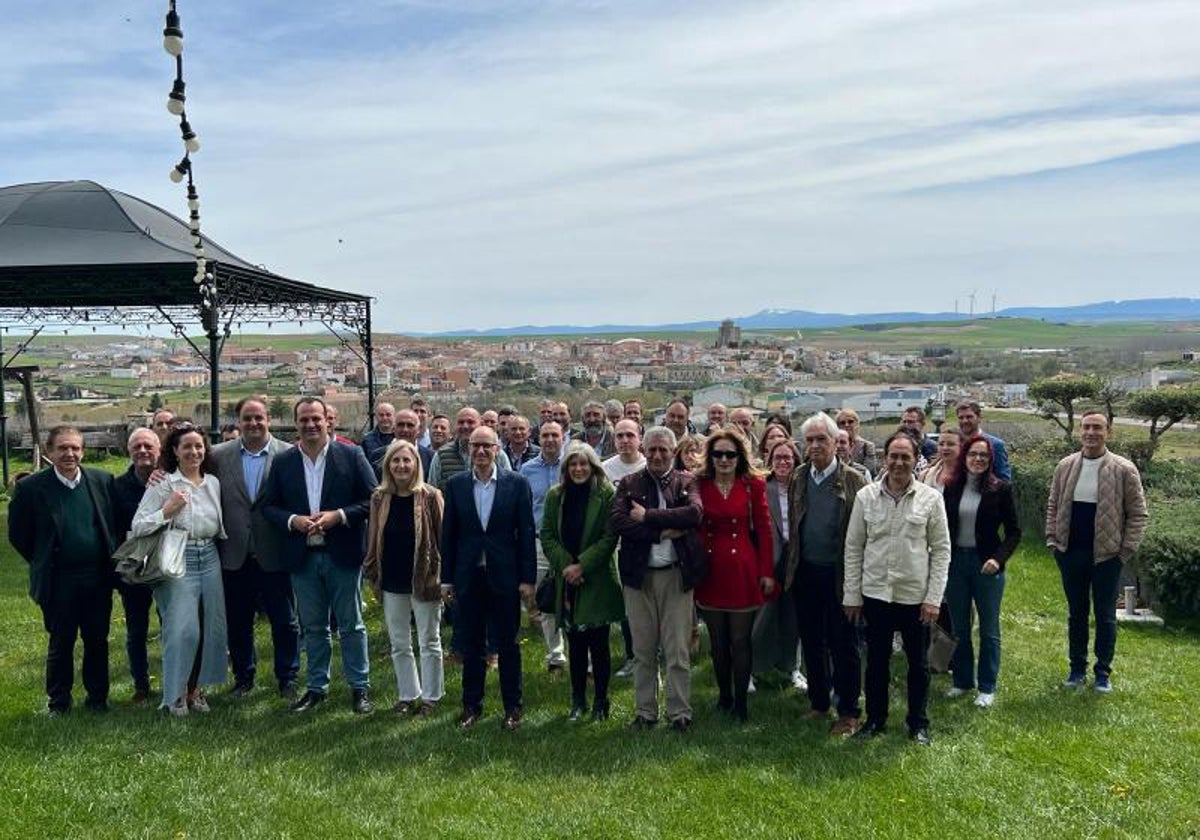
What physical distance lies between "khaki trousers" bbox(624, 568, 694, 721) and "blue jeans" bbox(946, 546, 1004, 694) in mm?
1758

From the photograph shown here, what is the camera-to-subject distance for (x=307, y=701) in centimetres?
527

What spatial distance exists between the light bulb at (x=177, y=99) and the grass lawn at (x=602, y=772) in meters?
3.36

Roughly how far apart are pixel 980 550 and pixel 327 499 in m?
3.88

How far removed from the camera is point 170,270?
11367 mm

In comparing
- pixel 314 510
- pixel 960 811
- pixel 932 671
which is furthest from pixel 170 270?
pixel 960 811

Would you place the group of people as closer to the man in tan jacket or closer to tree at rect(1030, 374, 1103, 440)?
the man in tan jacket

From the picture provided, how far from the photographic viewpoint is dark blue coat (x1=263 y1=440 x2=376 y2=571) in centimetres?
512

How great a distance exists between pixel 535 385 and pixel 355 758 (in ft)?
56.1

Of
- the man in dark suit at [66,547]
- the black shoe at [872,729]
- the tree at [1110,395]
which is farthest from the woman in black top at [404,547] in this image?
the tree at [1110,395]

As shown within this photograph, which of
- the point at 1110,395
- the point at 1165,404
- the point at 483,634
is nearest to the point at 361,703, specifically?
the point at 483,634

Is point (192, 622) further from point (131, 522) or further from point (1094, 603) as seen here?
point (1094, 603)

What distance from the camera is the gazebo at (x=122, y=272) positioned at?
37.0 ft

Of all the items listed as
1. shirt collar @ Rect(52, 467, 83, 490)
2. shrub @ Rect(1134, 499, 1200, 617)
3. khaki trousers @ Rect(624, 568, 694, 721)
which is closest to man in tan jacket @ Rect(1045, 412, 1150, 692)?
shrub @ Rect(1134, 499, 1200, 617)

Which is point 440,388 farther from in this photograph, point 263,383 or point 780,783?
point 780,783
